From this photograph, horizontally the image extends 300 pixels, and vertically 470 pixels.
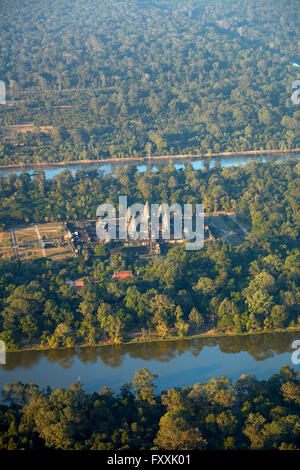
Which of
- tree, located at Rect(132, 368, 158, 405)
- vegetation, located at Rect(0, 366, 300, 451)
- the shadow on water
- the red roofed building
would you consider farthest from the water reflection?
vegetation, located at Rect(0, 366, 300, 451)

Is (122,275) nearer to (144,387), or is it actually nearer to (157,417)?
(144,387)

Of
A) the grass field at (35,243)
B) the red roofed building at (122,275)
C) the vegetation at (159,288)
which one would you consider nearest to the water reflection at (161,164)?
the vegetation at (159,288)

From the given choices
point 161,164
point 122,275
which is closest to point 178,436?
point 122,275

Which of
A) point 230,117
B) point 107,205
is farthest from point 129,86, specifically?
point 107,205

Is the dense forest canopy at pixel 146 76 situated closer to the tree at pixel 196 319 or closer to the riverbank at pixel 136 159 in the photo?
the riverbank at pixel 136 159

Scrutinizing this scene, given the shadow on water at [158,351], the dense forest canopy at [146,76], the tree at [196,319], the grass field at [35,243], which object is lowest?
the shadow on water at [158,351]
